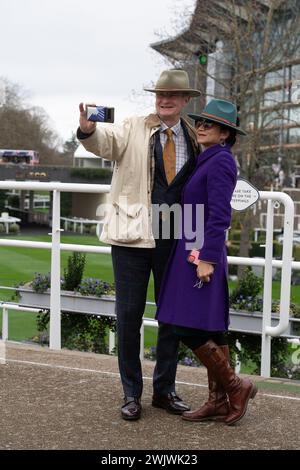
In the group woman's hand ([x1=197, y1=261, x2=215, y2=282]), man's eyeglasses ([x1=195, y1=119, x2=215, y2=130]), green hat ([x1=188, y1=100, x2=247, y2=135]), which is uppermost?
green hat ([x1=188, y1=100, x2=247, y2=135])

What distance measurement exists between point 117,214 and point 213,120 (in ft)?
2.35

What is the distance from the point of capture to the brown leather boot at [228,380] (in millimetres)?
4098

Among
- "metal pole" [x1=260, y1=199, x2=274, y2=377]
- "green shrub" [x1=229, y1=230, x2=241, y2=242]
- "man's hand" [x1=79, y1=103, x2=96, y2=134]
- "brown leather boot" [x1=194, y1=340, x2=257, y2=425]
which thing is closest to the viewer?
"man's hand" [x1=79, y1=103, x2=96, y2=134]

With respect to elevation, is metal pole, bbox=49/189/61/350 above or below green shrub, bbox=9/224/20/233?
above

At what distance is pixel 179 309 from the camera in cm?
409

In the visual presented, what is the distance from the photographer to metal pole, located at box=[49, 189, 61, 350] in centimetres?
602

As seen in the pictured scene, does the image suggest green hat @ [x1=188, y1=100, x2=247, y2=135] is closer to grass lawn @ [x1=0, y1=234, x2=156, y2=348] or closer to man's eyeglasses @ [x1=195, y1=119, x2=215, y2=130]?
man's eyeglasses @ [x1=195, y1=119, x2=215, y2=130]

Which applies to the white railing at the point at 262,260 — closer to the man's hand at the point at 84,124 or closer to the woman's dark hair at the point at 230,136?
the woman's dark hair at the point at 230,136

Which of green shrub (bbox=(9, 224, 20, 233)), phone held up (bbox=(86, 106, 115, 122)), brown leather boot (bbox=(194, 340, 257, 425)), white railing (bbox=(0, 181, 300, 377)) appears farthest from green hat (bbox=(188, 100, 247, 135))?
green shrub (bbox=(9, 224, 20, 233))

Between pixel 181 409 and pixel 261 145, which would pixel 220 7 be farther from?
pixel 181 409

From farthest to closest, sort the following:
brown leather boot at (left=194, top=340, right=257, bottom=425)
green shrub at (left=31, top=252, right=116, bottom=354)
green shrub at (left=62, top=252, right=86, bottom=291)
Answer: green shrub at (left=62, top=252, right=86, bottom=291)
green shrub at (left=31, top=252, right=116, bottom=354)
brown leather boot at (left=194, top=340, right=257, bottom=425)

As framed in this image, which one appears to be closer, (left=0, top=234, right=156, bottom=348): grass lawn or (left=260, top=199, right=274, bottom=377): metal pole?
(left=260, top=199, right=274, bottom=377): metal pole

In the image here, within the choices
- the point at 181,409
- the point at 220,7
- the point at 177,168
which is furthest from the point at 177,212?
the point at 220,7

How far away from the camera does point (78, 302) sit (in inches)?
263
